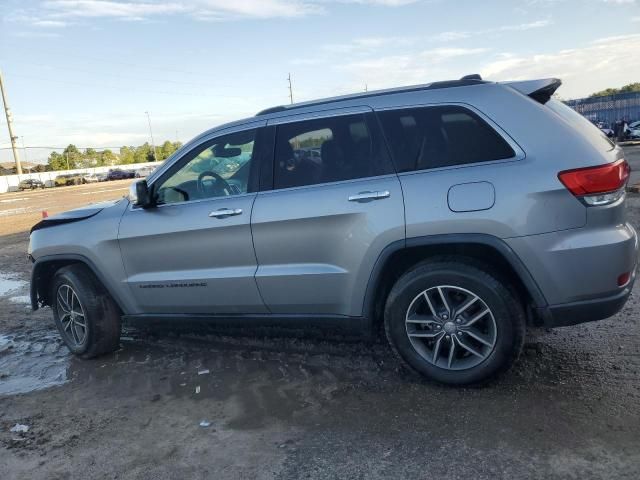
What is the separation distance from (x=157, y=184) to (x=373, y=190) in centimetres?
189

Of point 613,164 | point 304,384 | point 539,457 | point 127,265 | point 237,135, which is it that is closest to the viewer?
point 539,457

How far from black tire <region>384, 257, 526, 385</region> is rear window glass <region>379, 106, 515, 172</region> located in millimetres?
654

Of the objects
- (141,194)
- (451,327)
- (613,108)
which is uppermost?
(613,108)

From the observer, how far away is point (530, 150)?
11.2 ft

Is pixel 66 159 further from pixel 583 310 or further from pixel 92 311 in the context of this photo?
pixel 583 310

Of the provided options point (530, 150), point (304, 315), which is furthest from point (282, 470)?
point (530, 150)

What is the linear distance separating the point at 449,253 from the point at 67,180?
64857 mm

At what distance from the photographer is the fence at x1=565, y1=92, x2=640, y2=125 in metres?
33.8

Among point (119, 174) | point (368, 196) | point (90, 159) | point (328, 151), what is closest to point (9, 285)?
point (328, 151)

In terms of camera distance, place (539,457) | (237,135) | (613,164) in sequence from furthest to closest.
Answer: (237,135) → (613,164) → (539,457)

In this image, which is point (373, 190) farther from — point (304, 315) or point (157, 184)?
point (157, 184)

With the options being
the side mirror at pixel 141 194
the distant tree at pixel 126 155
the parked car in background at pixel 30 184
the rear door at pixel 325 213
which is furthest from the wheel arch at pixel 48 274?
the distant tree at pixel 126 155

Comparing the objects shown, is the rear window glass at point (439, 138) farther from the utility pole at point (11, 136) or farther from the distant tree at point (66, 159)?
the distant tree at point (66, 159)

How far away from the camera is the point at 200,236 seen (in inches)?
169
